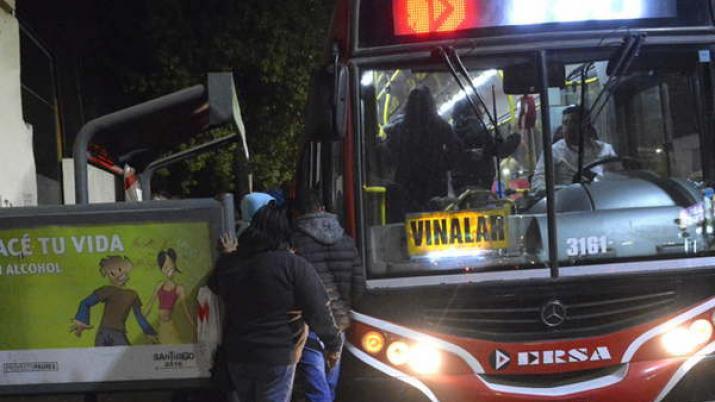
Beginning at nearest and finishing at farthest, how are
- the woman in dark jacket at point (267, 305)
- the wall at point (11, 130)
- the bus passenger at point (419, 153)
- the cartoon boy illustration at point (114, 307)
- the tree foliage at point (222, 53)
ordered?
the woman in dark jacket at point (267, 305) < the cartoon boy illustration at point (114, 307) < the bus passenger at point (419, 153) < the wall at point (11, 130) < the tree foliage at point (222, 53)

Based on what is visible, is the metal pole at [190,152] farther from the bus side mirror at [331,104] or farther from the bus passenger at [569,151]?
the bus passenger at [569,151]

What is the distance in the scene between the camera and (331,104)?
3.70m

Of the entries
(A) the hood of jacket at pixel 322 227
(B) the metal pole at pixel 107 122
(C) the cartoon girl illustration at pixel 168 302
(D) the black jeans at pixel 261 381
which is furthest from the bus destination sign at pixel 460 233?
(B) the metal pole at pixel 107 122

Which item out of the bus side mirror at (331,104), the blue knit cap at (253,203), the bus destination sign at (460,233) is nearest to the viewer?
the bus side mirror at (331,104)

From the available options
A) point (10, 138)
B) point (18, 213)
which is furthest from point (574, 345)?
point (10, 138)

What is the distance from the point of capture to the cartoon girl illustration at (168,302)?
11.8 feet

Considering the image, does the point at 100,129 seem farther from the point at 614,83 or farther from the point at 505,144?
the point at 614,83

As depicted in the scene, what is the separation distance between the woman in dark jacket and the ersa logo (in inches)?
33.8

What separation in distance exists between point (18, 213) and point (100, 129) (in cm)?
96

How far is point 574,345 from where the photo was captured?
3.72 meters

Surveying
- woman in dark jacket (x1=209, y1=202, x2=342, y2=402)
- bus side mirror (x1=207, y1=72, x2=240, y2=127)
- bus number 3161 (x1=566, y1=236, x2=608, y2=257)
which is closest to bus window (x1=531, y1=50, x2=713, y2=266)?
bus number 3161 (x1=566, y1=236, x2=608, y2=257)

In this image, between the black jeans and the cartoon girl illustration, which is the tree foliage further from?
the black jeans

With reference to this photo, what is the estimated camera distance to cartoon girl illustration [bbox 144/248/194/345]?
359 centimetres

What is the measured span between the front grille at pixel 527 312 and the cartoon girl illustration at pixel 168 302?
124cm
